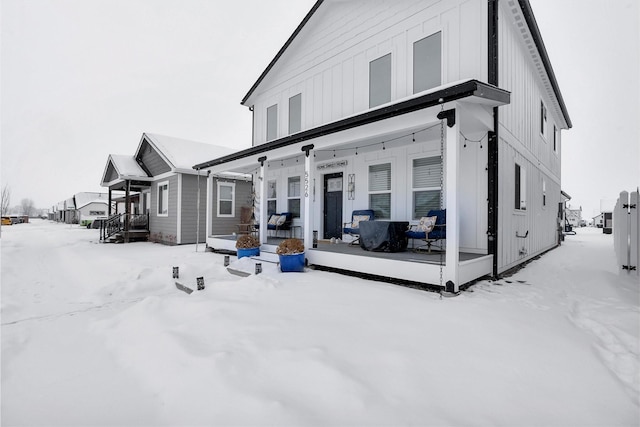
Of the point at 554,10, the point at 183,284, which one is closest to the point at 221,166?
the point at 183,284

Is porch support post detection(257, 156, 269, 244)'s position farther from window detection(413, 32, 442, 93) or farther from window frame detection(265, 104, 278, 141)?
window detection(413, 32, 442, 93)

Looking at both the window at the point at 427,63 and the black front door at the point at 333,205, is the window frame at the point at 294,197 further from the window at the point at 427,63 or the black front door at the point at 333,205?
the window at the point at 427,63

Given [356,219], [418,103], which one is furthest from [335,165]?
[418,103]

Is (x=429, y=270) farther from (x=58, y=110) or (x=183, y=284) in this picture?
(x=58, y=110)

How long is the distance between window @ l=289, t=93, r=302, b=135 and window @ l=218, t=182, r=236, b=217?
15.2ft

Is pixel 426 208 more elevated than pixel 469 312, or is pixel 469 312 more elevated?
pixel 426 208

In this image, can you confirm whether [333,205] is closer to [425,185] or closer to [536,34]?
[425,185]

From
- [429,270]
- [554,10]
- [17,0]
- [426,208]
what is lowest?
[429,270]

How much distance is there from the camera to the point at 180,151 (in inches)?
493

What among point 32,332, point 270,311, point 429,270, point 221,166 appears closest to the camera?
point 32,332

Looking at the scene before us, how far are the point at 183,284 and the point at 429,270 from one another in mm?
4089

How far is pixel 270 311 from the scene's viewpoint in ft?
11.1

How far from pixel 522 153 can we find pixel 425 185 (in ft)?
9.27

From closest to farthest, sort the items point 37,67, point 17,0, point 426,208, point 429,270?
point 429,270
point 426,208
point 17,0
point 37,67
